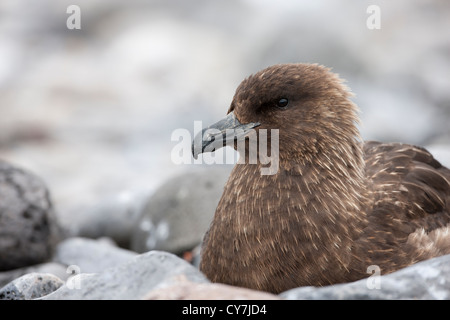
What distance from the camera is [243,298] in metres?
3.02

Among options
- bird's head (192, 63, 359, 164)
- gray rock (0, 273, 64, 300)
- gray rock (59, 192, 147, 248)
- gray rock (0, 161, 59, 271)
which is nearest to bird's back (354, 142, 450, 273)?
bird's head (192, 63, 359, 164)

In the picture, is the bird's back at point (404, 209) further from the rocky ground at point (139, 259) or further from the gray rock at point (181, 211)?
the gray rock at point (181, 211)

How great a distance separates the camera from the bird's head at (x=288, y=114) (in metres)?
3.84

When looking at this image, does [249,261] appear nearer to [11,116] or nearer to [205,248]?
[205,248]

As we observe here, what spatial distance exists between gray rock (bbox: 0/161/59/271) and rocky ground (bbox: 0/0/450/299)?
0.53m

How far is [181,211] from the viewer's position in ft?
21.7

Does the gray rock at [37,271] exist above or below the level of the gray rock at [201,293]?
below

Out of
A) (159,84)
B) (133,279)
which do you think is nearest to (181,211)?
(133,279)

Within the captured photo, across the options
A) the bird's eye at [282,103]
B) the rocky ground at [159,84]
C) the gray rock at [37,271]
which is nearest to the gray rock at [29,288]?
the gray rock at [37,271]

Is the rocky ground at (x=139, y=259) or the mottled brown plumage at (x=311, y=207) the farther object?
the mottled brown plumage at (x=311, y=207)

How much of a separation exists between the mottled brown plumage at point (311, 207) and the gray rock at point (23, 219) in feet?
7.88
